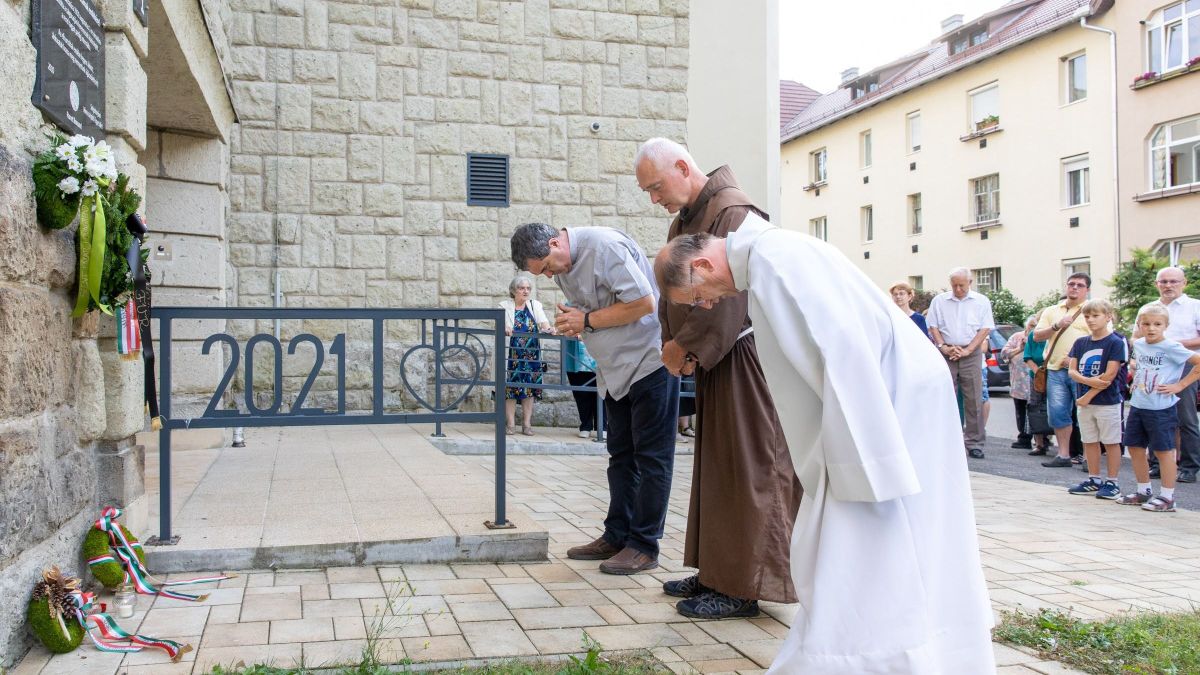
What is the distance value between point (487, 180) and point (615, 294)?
20.0 ft

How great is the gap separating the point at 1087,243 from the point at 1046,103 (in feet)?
13.4

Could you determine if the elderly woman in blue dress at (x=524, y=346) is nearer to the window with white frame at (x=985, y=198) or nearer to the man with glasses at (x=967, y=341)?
the man with glasses at (x=967, y=341)

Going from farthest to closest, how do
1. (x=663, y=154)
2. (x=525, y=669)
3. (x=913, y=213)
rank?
(x=913, y=213) < (x=663, y=154) < (x=525, y=669)

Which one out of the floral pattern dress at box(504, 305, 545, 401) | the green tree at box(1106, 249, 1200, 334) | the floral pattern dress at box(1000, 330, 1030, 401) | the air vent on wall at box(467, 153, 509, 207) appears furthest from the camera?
the green tree at box(1106, 249, 1200, 334)

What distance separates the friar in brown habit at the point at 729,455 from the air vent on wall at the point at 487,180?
648cm

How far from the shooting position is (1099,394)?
7.38m

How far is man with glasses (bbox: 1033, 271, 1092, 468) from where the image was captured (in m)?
8.84

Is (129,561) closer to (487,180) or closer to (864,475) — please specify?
(864,475)

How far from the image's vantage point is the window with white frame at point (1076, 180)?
25906 mm

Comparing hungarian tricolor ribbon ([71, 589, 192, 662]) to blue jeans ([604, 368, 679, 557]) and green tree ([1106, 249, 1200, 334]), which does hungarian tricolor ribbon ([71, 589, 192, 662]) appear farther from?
green tree ([1106, 249, 1200, 334])

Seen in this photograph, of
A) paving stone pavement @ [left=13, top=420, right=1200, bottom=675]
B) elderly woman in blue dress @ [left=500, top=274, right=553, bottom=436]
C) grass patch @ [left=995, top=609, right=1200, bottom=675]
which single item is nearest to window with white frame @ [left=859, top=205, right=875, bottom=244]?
elderly woman in blue dress @ [left=500, top=274, right=553, bottom=436]

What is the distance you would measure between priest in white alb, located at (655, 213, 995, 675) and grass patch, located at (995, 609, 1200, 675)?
4.11 ft

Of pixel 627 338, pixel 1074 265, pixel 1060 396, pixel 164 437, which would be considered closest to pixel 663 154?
pixel 627 338

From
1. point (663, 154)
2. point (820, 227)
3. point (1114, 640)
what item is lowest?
point (1114, 640)
